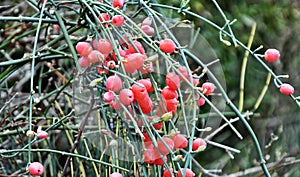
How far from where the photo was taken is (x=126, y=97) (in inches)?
28.5

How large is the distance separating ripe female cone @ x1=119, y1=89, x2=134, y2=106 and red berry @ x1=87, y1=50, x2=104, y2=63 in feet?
0.25

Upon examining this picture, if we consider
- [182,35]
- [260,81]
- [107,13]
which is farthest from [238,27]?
[107,13]

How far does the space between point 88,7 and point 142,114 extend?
23 cm

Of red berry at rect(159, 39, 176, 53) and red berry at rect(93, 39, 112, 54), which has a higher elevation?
red berry at rect(93, 39, 112, 54)

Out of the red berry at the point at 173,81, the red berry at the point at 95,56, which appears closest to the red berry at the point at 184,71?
the red berry at the point at 173,81

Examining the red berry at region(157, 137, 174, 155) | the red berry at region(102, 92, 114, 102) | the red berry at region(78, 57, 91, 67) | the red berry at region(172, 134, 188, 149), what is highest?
the red berry at region(78, 57, 91, 67)

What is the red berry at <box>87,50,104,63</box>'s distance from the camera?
0.78m

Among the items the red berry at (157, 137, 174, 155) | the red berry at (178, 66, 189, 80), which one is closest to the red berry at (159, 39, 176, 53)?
the red berry at (178, 66, 189, 80)

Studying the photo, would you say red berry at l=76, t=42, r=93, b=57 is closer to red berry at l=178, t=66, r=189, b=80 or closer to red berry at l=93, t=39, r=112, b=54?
red berry at l=93, t=39, r=112, b=54

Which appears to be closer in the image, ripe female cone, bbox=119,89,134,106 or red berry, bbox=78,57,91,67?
ripe female cone, bbox=119,89,134,106

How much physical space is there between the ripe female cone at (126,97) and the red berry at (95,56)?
8cm

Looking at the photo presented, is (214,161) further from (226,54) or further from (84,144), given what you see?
(84,144)

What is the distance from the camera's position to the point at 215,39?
108 inches

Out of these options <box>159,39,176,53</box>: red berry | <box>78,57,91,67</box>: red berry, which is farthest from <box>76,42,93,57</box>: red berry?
<box>159,39,176,53</box>: red berry
